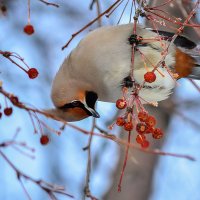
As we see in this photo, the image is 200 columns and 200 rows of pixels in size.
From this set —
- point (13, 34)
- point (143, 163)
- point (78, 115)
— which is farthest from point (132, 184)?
point (13, 34)

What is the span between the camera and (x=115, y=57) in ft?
9.62

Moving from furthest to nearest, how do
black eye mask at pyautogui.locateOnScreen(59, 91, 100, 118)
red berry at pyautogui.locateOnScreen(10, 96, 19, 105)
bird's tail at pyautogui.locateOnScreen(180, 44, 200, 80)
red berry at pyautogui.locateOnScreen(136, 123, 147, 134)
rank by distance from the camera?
bird's tail at pyautogui.locateOnScreen(180, 44, 200, 80), black eye mask at pyautogui.locateOnScreen(59, 91, 100, 118), red berry at pyautogui.locateOnScreen(136, 123, 147, 134), red berry at pyautogui.locateOnScreen(10, 96, 19, 105)

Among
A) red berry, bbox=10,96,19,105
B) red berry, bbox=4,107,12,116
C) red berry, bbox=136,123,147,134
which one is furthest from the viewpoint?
red berry, bbox=4,107,12,116

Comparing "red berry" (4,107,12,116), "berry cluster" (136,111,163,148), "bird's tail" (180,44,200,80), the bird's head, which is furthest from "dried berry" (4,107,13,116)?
→ "bird's tail" (180,44,200,80)

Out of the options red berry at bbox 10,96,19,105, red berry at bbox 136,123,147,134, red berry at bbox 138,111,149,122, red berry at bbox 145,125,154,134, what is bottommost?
red berry at bbox 10,96,19,105

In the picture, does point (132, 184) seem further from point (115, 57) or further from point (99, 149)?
point (115, 57)

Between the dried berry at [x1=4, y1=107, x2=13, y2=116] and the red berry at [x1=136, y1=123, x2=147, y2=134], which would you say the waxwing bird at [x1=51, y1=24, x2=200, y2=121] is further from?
the red berry at [x1=136, y1=123, x2=147, y2=134]

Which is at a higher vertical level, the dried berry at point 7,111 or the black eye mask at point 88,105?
the black eye mask at point 88,105

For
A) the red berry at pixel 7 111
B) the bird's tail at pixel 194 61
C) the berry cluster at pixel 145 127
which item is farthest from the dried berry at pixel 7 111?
the bird's tail at pixel 194 61

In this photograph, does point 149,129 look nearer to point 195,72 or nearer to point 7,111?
point 7,111

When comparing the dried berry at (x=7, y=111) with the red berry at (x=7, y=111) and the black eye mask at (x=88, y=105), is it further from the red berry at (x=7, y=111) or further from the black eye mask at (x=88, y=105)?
the black eye mask at (x=88, y=105)

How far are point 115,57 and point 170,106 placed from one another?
2.30m

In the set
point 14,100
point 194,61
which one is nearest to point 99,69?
point 194,61

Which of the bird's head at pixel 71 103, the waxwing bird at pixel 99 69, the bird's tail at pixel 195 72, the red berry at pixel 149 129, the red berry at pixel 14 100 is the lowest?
the red berry at pixel 14 100
